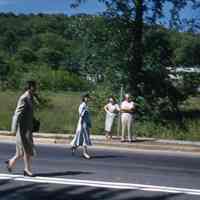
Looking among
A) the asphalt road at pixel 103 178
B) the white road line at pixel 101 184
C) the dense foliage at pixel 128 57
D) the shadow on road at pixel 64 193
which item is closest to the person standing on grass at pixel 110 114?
the asphalt road at pixel 103 178

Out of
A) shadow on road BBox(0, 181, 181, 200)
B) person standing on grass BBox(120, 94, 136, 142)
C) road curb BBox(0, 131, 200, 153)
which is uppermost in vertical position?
person standing on grass BBox(120, 94, 136, 142)

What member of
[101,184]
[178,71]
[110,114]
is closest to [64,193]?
[101,184]

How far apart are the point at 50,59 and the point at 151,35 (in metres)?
92.1

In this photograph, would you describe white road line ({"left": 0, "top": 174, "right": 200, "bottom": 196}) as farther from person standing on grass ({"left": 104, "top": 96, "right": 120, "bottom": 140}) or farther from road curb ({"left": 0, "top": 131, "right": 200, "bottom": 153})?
person standing on grass ({"left": 104, "top": 96, "right": 120, "bottom": 140})

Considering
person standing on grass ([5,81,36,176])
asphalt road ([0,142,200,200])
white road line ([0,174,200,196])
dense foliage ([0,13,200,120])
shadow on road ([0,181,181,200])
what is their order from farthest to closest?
dense foliage ([0,13,200,120]) < person standing on grass ([5,81,36,176]) < white road line ([0,174,200,196]) < asphalt road ([0,142,200,200]) < shadow on road ([0,181,181,200])

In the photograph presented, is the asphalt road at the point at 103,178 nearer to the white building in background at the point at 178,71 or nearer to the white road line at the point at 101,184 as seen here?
the white road line at the point at 101,184

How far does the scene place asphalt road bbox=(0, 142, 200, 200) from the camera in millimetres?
10297

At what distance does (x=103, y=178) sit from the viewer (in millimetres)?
12078

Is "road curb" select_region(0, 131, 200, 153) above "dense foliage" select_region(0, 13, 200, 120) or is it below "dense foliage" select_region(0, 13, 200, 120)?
below

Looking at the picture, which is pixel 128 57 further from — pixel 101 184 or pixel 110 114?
pixel 101 184

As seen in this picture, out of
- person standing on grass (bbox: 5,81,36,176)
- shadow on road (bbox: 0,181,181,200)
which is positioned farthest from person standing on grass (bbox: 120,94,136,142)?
shadow on road (bbox: 0,181,181,200)

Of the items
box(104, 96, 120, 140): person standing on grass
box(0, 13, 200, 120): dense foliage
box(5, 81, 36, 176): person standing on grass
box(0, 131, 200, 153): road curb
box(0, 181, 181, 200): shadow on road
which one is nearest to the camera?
box(0, 181, 181, 200): shadow on road

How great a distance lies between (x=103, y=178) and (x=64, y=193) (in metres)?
1.89

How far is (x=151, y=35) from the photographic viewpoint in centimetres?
2667
